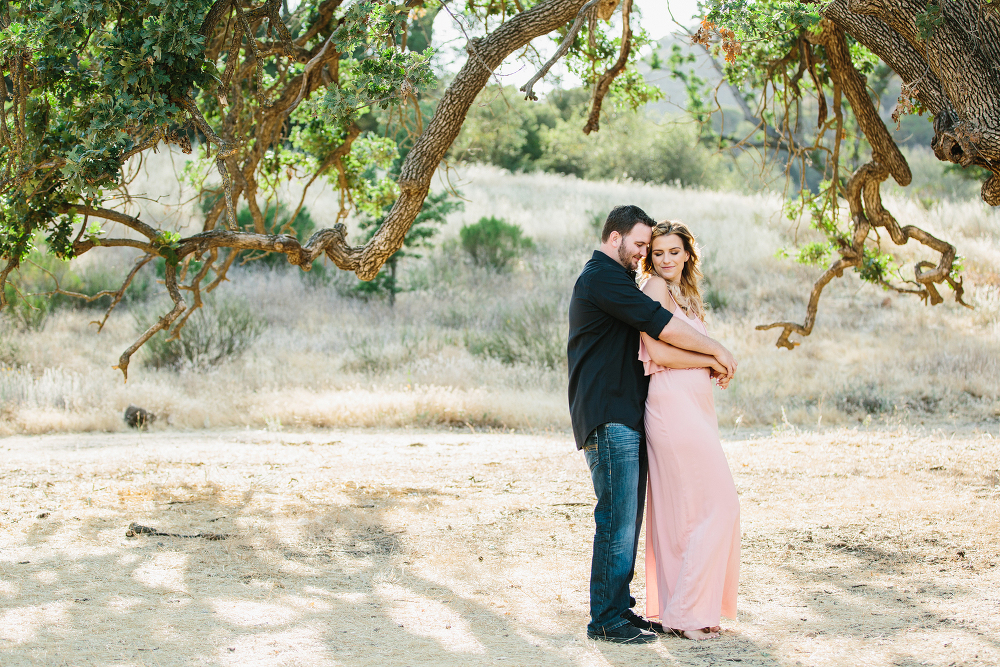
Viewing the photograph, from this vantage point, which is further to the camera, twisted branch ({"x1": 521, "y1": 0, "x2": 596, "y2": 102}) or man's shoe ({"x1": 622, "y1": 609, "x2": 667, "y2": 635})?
twisted branch ({"x1": 521, "y1": 0, "x2": 596, "y2": 102})

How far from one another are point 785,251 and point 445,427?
4361 millimetres

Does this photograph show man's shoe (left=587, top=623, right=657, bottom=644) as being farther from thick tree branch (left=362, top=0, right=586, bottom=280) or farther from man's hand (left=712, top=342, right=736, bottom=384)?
thick tree branch (left=362, top=0, right=586, bottom=280)

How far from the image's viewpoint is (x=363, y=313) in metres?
16.8

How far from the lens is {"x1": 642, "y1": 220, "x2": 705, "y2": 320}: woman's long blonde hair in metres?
3.92

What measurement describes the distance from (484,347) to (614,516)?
10194 mm

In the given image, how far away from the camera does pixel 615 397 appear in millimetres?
3709

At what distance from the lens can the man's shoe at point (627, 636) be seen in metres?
3.71

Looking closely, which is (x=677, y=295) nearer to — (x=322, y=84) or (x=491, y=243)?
(x=322, y=84)

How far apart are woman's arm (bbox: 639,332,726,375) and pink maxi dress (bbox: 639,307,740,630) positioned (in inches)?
2.0

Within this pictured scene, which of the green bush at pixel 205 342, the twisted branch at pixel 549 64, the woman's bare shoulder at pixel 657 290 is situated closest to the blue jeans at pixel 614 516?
the woman's bare shoulder at pixel 657 290

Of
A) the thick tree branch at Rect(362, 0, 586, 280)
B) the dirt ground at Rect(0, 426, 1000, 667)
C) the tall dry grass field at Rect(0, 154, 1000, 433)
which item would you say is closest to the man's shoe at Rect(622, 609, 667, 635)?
the dirt ground at Rect(0, 426, 1000, 667)

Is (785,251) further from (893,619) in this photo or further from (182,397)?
(182,397)

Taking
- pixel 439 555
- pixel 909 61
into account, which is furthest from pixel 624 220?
pixel 439 555

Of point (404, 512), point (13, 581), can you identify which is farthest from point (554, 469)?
point (13, 581)
